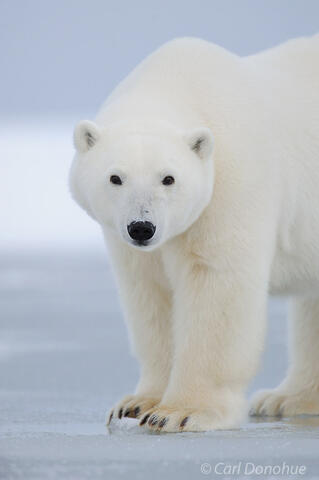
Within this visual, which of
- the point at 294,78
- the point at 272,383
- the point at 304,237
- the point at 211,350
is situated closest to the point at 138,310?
the point at 211,350

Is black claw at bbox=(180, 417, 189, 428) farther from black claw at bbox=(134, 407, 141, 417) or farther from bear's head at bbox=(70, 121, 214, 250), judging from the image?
bear's head at bbox=(70, 121, 214, 250)

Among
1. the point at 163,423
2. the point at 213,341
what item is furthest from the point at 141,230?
the point at 163,423

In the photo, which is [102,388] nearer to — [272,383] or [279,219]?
[272,383]

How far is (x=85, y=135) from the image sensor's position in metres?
4.51

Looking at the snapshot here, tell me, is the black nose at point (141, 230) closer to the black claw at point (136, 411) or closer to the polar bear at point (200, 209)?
the polar bear at point (200, 209)

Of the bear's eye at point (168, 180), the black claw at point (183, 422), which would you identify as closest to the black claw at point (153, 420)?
the black claw at point (183, 422)

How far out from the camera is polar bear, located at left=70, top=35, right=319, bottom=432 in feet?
14.3

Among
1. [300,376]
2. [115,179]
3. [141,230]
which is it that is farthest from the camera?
[300,376]

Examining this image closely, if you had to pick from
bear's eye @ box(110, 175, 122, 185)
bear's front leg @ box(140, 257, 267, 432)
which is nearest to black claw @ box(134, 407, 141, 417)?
bear's front leg @ box(140, 257, 267, 432)

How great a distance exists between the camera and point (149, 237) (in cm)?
420

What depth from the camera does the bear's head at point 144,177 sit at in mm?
4215

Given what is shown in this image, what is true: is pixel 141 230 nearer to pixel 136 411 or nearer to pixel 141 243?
pixel 141 243

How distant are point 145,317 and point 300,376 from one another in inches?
46.9

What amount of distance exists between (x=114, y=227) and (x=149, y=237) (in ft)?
1.06
